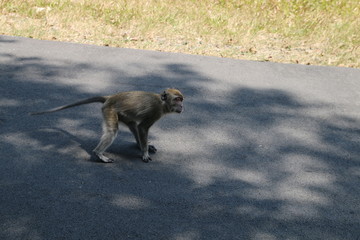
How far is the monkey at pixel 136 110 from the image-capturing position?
5395 mm

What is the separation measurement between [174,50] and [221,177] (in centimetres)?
443

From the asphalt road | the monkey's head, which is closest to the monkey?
the monkey's head

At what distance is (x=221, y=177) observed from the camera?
546 centimetres

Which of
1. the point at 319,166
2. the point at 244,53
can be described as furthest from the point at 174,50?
the point at 319,166

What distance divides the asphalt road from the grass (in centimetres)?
66

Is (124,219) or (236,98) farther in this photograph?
(236,98)

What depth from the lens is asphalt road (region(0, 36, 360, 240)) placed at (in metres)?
4.62

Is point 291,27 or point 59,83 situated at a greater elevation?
point 291,27

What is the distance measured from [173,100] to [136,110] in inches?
16.0

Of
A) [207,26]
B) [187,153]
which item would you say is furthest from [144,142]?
[207,26]

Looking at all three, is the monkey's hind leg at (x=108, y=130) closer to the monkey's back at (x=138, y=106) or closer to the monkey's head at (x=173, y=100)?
the monkey's back at (x=138, y=106)

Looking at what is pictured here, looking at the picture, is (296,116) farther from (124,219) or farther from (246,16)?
(246,16)

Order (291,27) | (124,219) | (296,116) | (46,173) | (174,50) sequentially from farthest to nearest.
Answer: (291,27) < (174,50) < (296,116) < (46,173) < (124,219)

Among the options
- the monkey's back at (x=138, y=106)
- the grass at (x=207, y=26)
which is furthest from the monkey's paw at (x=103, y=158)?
the grass at (x=207, y=26)
